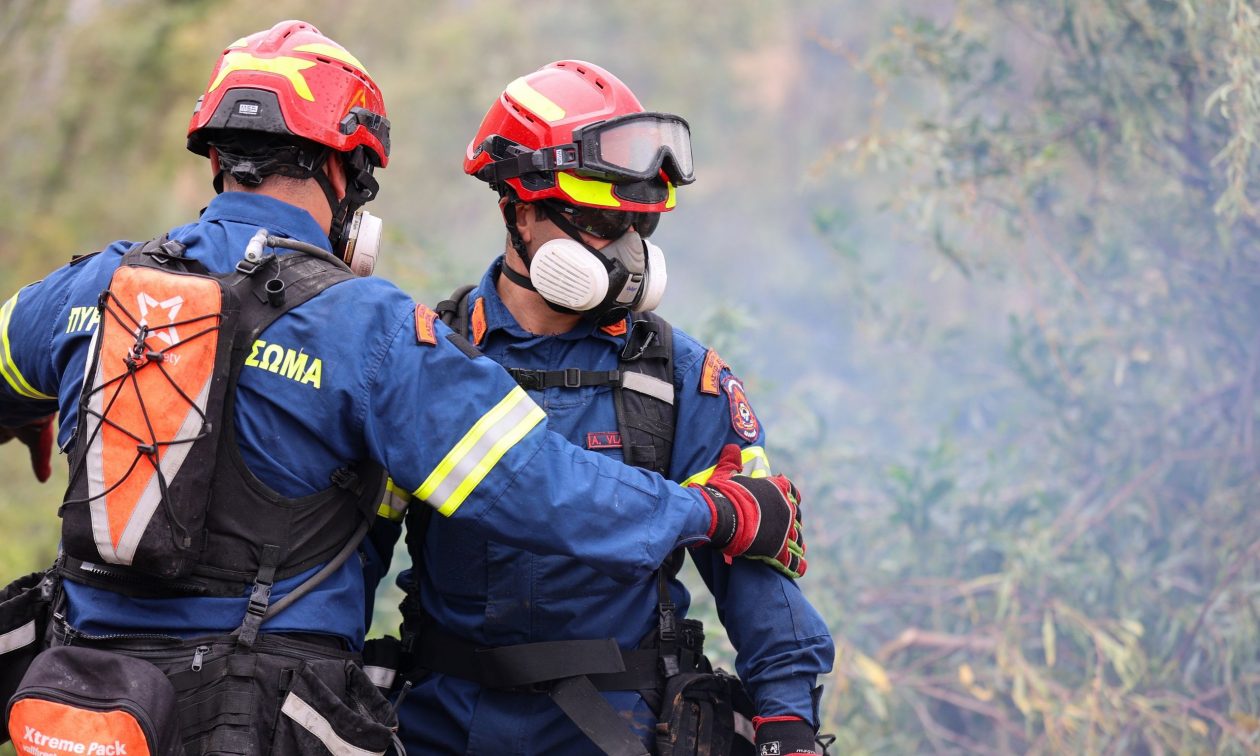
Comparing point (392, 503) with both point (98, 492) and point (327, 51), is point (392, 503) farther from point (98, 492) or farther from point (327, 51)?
point (327, 51)

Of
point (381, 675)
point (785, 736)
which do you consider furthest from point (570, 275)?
point (785, 736)

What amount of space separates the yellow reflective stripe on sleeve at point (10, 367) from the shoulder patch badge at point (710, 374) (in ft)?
5.47

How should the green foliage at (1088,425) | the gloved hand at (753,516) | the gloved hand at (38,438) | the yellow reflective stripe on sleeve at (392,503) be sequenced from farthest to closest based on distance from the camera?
1. the green foliage at (1088,425)
2. the gloved hand at (38,438)
3. the yellow reflective stripe on sleeve at (392,503)
4. the gloved hand at (753,516)

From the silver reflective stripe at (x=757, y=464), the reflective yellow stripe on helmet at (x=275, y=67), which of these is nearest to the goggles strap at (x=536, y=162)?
the reflective yellow stripe on helmet at (x=275, y=67)

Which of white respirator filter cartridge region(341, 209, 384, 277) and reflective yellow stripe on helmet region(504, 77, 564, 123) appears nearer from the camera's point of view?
white respirator filter cartridge region(341, 209, 384, 277)

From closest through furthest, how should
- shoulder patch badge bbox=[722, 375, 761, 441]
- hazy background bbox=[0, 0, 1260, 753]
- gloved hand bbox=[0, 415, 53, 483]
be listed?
shoulder patch badge bbox=[722, 375, 761, 441]
gloved hand bbox=[0, 415, 53, 483]
hazy background bbox=[0, 0, 1260, 753]

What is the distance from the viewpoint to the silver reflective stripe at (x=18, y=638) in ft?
8.79

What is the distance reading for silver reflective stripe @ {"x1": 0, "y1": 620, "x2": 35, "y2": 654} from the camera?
2.68m

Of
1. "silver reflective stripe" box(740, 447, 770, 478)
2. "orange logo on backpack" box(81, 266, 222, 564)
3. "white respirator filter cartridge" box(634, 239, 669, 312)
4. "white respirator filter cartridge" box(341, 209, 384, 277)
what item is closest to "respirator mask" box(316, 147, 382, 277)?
"white respirator filter cartridge" box(341, 209, 384, 277)

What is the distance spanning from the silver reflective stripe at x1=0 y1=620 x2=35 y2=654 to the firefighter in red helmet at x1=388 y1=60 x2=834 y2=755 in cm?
87

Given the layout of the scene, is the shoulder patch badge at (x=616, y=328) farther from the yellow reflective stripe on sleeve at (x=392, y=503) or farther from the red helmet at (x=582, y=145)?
the yellow reflective stripe on sleeve at (x=392, y=503)

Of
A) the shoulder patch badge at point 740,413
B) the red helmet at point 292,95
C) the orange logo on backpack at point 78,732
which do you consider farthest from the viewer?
the shoulder patch badge at point 740,413

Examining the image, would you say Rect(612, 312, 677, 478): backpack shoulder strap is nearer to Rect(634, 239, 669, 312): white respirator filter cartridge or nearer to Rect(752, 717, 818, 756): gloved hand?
Rect(634, 239, 669, 312): white respirator filter cartridge

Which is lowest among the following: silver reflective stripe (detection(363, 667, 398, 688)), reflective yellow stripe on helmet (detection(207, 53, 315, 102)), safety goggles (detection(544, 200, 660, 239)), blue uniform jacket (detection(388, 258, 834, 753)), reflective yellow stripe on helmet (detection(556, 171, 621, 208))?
silver reflective stripe (detection(363, 667, 398, 688))
